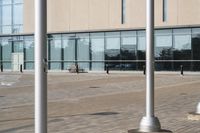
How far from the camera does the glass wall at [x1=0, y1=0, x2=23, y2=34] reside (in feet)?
192

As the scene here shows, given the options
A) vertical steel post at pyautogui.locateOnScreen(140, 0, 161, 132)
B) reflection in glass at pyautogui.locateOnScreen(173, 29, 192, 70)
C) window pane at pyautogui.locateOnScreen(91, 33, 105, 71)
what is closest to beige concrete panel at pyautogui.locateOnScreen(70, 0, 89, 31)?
window pane at pyautogui.locateOnScreen(91, 33, 105, 71)

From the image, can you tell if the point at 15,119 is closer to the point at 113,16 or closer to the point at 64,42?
the point at 113,16

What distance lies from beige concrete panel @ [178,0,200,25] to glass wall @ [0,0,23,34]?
2031 centimetres

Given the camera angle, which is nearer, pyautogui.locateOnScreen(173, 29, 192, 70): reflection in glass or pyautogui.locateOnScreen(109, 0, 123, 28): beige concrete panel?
pyautogui.locateOnScreen(173, 29, 192, 70): reflection in glass

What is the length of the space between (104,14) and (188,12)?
9.35 meters

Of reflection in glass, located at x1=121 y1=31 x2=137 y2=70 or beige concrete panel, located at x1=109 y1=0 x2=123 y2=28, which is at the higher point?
beige concrete panel, located at x1=109 y1=0 x2=123 y2=28

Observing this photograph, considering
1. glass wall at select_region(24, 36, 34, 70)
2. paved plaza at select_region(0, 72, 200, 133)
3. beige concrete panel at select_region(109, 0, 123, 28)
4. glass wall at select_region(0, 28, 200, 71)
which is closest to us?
paved plaza at select_region(0, 72, 200, 133)

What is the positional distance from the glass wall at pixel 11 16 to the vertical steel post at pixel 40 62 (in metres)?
53.9

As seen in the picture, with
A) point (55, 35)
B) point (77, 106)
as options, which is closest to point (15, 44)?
point (55, 35)

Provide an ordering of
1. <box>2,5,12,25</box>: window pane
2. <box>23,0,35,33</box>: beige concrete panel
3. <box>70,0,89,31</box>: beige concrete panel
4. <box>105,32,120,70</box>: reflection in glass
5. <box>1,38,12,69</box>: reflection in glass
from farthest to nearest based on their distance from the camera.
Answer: <box>2,5,12,25</box>: window pane < <box>1,38,12,69</box>: reflection in glass < <box>23,0,35,33</box>: beige concrete panel < <box>70,0,89,31</box>: beige concrete panel < <box>105,32,120,70</box>: reflection in glass

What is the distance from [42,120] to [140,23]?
4418 centimetres

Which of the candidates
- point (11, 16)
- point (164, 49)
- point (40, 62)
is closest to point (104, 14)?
point (164, 49)

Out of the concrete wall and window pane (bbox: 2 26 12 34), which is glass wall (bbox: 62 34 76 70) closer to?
the concrete wall

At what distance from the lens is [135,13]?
48.9m
